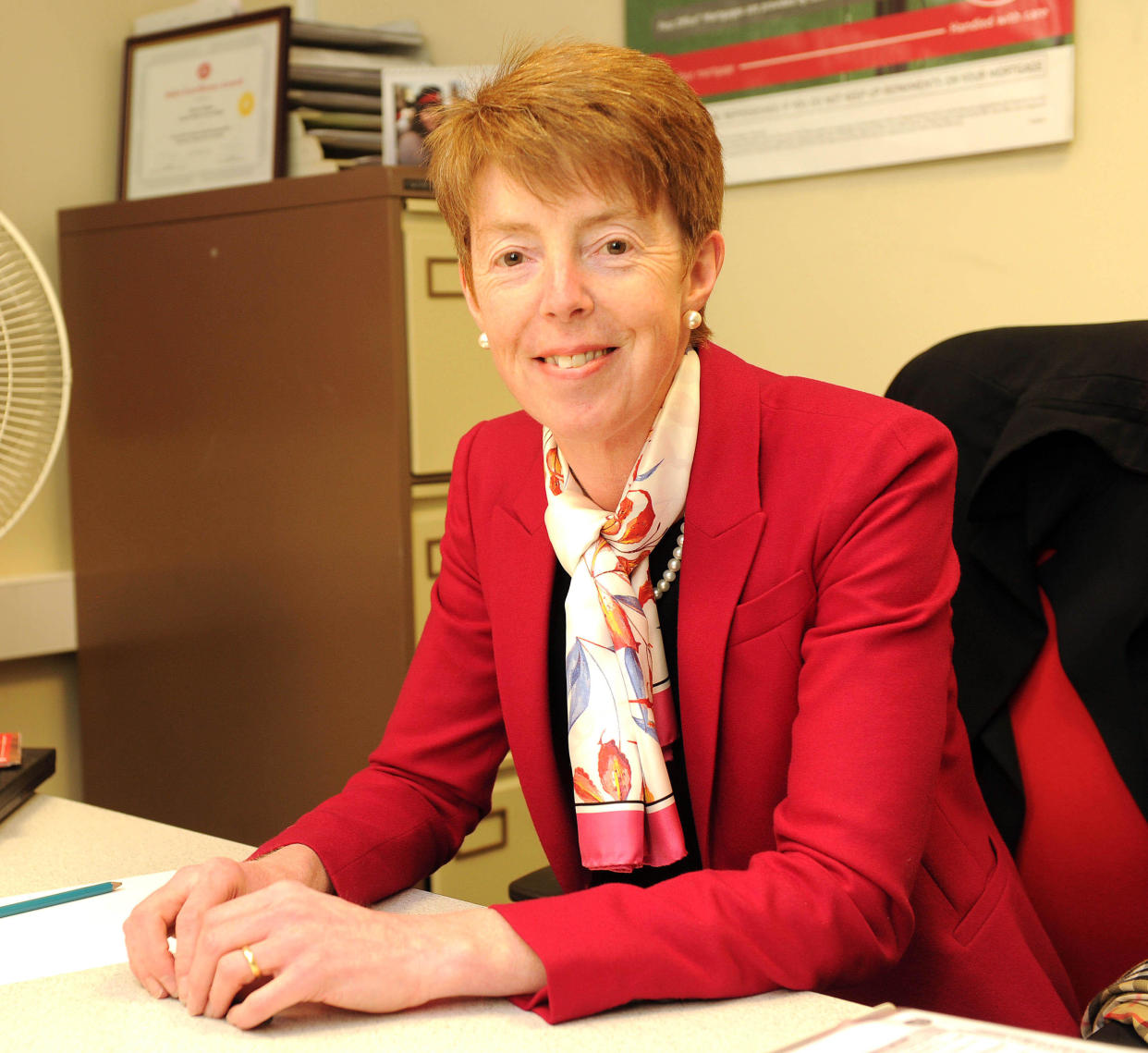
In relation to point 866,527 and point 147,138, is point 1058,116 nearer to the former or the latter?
point 866,527

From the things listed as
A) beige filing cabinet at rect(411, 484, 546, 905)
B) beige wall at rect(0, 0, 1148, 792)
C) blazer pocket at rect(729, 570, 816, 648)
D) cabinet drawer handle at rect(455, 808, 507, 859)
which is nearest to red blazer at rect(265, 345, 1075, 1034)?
blazer pocket at rect(729, 570, 816, 648)

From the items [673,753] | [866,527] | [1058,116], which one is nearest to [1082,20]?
[1058,116]

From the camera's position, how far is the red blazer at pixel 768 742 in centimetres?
84

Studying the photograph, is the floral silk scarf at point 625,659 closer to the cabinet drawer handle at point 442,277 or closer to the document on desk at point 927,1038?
the document on desk at point 927,1038

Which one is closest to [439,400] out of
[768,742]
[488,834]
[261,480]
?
[261,480]

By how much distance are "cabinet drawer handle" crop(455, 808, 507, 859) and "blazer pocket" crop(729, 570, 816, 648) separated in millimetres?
1012

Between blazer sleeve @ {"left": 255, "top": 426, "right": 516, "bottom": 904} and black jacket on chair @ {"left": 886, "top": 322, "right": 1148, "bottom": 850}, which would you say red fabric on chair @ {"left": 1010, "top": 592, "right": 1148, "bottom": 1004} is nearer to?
black jacket on chair @ {"left": 886, "top": 322, "right": 1148, "bottom": 850}

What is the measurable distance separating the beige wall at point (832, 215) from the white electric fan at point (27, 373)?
0.76 metres

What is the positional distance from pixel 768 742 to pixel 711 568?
0.47 ft

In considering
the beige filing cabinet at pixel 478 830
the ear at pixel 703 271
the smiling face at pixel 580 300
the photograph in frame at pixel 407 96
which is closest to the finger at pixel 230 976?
the smiling face at pixel 580 300

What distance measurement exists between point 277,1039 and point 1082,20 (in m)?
1.59

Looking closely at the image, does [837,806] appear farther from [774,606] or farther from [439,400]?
[439,400]

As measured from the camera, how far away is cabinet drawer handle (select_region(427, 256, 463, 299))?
1.88m

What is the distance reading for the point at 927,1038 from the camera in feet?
2.19
